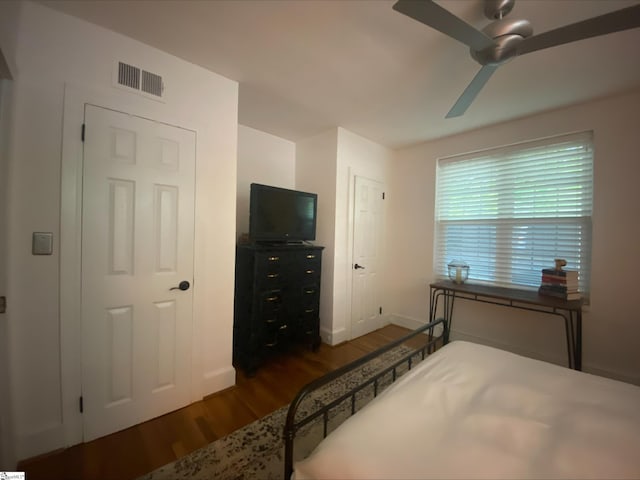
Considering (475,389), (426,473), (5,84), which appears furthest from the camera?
(5,84)

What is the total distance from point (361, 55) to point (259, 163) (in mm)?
1743

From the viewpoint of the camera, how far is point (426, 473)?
713mm

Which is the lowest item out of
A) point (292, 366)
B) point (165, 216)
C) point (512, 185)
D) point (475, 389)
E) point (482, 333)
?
point (292, 366)

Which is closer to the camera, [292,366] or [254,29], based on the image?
[254,29]

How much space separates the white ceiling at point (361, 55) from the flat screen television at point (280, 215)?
86 cm

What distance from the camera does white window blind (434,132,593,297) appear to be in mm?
2393

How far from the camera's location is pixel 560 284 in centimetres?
230

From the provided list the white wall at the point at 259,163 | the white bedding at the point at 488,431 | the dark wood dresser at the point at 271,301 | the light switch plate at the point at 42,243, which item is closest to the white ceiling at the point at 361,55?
the white wall at the point at 259,163

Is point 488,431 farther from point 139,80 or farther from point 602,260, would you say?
point 139,80

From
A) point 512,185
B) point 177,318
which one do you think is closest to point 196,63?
point 177,318

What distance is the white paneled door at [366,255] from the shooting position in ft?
10.5

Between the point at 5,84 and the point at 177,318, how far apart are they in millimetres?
1555

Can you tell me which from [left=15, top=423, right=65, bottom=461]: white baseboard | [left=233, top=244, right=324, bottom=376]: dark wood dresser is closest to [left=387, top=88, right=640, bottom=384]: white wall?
[left=233, top=244, right=324, bottom=376]: dark wood dresser

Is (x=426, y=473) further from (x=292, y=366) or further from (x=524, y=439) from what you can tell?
(x=292, y=366)
